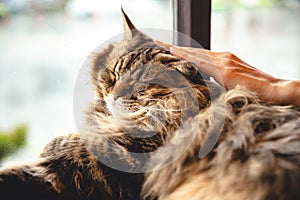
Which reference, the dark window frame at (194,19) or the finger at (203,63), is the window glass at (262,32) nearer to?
the dark window frame at (194,19)

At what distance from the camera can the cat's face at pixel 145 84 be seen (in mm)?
722

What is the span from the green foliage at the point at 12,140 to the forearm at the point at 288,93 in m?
0.68

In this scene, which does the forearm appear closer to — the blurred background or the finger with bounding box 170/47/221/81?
the finger with bounding box 170/47/221/81

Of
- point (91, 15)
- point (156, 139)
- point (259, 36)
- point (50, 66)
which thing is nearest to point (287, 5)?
point (259, 36)

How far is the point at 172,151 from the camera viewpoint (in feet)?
2.09

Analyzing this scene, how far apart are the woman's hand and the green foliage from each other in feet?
1.53

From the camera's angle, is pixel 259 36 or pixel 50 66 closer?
pixel 50 66

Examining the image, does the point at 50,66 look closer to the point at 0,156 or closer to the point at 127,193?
the point at 0,156

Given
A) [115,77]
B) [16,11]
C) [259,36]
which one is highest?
[16,11]

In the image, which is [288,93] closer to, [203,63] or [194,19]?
[203,63]

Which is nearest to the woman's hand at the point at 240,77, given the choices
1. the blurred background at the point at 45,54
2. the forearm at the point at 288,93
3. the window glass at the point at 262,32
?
the forearm at the point at 288,93

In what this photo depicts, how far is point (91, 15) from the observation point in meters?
1.23

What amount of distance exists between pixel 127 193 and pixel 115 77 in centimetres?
32

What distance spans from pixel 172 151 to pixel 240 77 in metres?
0.29
